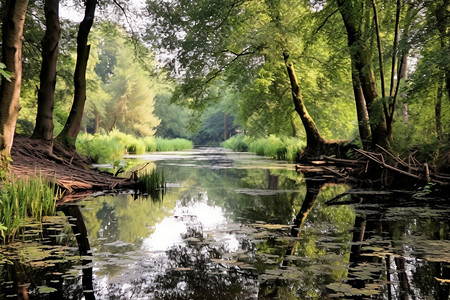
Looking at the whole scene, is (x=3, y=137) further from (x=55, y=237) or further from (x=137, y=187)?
(x=137, y=187)

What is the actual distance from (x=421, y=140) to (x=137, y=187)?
626 cm

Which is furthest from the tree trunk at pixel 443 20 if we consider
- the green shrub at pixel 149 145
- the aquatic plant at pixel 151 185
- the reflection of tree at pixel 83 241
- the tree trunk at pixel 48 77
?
the green shrub at pixel 149 145

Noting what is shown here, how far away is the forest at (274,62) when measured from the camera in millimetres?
6660

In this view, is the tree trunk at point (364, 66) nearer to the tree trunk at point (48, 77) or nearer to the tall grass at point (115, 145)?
the tree trunk at point (48, 77)

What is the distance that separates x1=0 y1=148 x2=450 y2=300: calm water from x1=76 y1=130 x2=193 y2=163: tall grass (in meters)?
10.3

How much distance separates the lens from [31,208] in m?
4.41

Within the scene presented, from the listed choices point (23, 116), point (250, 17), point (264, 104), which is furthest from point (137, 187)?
point (23, 116)

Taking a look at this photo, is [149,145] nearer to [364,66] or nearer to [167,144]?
[167,144]

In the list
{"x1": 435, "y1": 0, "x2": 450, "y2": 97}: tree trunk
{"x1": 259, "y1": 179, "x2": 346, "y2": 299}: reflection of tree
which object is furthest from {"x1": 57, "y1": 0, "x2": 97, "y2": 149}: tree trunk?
{"x1": 435, "y1": 0, "x2": 450, "y2": 97}: tree trunk

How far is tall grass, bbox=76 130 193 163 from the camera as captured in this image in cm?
1515

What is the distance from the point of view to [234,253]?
3.02 m

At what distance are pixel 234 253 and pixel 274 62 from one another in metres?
11.3

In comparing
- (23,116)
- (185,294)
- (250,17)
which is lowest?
(185,294)

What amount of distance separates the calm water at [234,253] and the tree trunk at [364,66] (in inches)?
119
